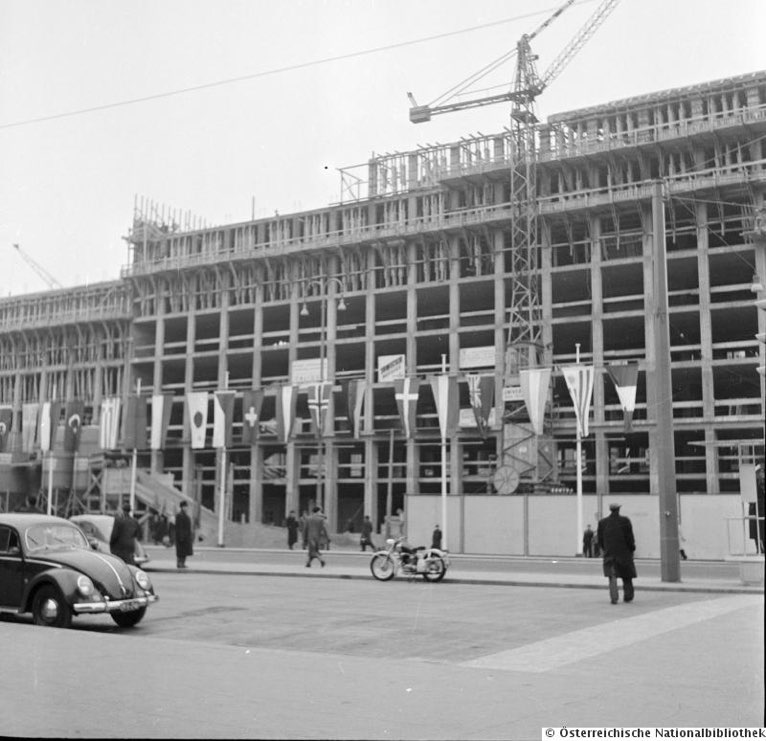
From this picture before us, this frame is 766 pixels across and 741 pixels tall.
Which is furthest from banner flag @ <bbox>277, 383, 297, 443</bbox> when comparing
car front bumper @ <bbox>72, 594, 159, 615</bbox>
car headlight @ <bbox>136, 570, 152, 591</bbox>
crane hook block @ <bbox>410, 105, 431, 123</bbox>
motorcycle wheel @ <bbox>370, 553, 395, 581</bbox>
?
car front bumper @ <bbox>72, 594, 159, 615</bbox>

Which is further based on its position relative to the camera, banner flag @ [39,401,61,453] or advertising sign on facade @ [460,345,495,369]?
advertising sign on facade @ [460,345,495,369]

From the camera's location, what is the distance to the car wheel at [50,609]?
12.7 metres

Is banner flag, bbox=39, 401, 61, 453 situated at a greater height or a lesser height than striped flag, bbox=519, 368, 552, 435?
lesser

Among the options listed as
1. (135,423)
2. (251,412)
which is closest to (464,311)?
(251,412)

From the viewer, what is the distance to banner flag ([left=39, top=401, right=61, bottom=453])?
32.6 meters

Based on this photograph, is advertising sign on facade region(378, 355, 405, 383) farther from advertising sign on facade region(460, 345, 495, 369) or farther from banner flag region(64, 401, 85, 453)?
banner flag region(64, 401, 85, 453)

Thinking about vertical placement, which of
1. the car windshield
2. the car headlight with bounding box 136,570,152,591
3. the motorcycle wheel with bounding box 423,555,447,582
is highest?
the car windshield

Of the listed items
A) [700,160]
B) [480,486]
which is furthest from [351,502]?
[700,160]

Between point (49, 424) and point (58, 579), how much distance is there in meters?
24.7

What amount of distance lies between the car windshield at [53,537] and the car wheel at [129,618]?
1324mm

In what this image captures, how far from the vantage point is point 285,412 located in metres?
51.6

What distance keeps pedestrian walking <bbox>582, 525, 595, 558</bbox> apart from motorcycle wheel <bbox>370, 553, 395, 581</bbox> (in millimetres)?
13868

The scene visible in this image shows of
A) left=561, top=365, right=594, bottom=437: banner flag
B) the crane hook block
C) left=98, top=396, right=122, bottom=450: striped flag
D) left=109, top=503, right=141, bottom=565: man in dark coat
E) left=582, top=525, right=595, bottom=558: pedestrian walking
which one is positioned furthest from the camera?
left=98, top=396, right=122, bottom=450: striped flag

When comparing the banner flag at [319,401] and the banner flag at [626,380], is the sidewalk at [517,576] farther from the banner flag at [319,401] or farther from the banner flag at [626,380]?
the banner flag at [319,401]
